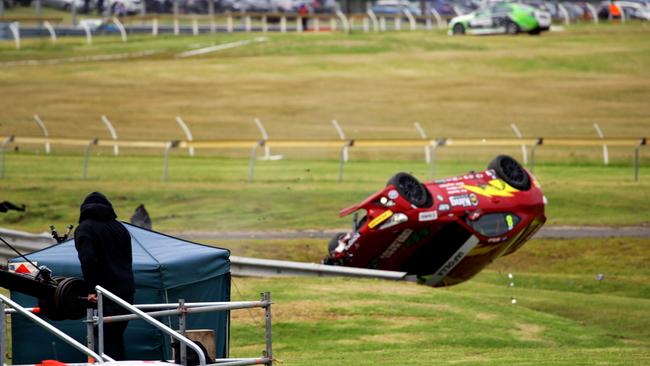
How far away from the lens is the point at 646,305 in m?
19.3

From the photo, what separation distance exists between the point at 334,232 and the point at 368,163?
35.9 ft

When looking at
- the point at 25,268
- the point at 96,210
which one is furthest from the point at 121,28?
the point at 25,268

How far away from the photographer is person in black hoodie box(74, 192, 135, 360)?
37.2 feet

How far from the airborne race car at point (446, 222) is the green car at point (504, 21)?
140 feet

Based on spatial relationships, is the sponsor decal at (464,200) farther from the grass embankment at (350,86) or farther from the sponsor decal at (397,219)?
the grass embankment at (350,86)

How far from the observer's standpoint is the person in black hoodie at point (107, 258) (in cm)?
Result: 1134

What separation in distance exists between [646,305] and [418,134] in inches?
879

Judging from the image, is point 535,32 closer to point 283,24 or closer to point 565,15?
point 565,15

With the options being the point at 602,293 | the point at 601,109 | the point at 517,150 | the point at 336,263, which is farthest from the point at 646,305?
the point at 601,109

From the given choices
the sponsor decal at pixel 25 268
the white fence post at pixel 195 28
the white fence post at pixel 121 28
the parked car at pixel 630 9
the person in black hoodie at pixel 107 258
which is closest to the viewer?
the sponsor decal at pixel 25 268

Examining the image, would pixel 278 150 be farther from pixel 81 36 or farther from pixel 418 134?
pixel 81 36

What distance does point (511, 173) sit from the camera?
2041 centimetres

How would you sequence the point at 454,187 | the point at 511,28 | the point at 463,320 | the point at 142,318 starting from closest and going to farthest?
the point at 142,318, the point at 463,320, the point at 454,187, the point at 511,28

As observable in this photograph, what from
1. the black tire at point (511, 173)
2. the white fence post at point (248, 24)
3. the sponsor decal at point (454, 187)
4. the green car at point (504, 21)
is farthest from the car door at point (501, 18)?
the sponsor decal at point (454, 187)
